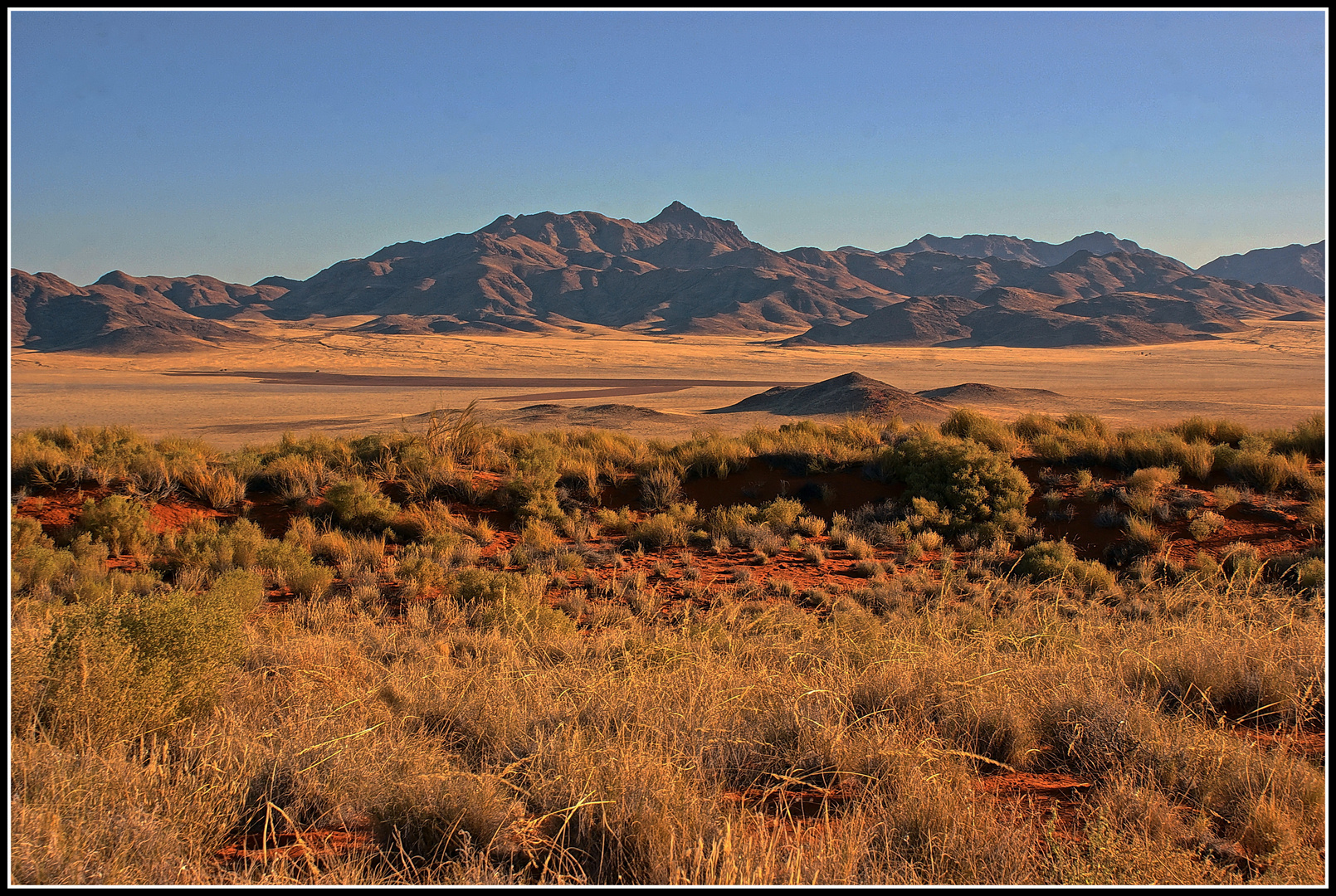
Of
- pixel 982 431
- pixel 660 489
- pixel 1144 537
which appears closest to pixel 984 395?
pixel 982 431

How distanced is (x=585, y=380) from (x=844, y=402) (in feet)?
101

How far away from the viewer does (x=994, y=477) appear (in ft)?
40.9

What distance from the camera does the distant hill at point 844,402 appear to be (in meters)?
32.6

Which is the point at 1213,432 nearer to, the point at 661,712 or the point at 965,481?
the point at 965,481

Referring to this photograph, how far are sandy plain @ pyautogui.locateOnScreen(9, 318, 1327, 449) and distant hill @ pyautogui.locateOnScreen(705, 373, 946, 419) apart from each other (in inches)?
75.1

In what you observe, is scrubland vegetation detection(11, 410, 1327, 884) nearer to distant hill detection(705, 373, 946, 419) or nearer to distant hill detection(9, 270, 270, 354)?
distant hill detection(705, 373, 946, 419)

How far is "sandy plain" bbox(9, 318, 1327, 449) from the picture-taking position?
33219 millimetres

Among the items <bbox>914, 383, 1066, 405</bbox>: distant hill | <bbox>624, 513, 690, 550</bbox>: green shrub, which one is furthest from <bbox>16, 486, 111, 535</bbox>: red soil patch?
<bbox>914, 383, 1066, 405</bbox>: distant hill

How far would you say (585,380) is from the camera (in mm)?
62375

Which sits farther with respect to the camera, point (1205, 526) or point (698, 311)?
point (698, 311)

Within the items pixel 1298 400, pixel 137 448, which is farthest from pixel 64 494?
pixel 1298 400

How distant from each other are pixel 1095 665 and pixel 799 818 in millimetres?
2689

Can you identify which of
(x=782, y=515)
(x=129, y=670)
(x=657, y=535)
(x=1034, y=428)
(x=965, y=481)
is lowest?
(x=657, y=535)

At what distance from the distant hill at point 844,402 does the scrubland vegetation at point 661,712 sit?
Result: 845 inches
